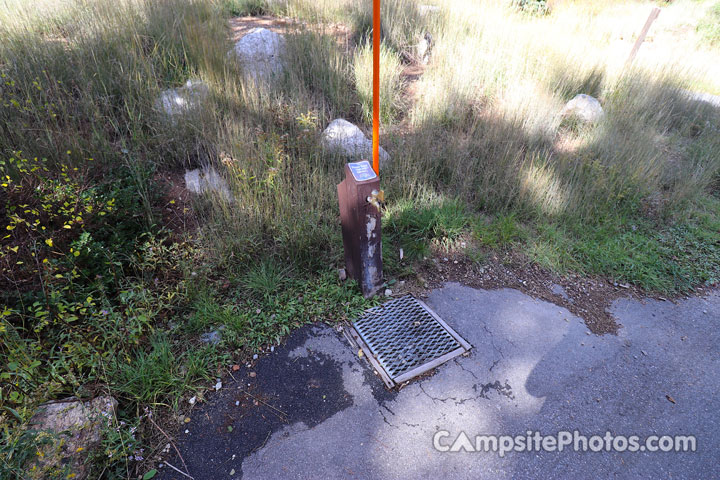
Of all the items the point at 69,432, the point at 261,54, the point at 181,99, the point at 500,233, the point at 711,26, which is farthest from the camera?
the point at 711,26

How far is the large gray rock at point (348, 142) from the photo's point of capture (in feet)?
13.6

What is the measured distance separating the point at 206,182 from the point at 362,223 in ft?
5.88

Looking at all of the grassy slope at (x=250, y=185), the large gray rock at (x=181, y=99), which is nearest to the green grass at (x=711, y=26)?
the grassy slope at (x=250, y=185)

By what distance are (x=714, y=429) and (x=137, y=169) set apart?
15.5ft

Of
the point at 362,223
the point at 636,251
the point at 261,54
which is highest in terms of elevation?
the point at 261,54

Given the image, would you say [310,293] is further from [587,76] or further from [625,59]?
[625,59]

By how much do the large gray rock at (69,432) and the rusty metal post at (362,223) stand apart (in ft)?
5.90

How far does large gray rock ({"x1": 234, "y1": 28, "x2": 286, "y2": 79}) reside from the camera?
493 cm

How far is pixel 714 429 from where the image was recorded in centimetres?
225

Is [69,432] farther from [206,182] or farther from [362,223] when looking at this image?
[206,182]

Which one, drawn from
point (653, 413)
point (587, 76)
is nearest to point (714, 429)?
point (653, 413)
